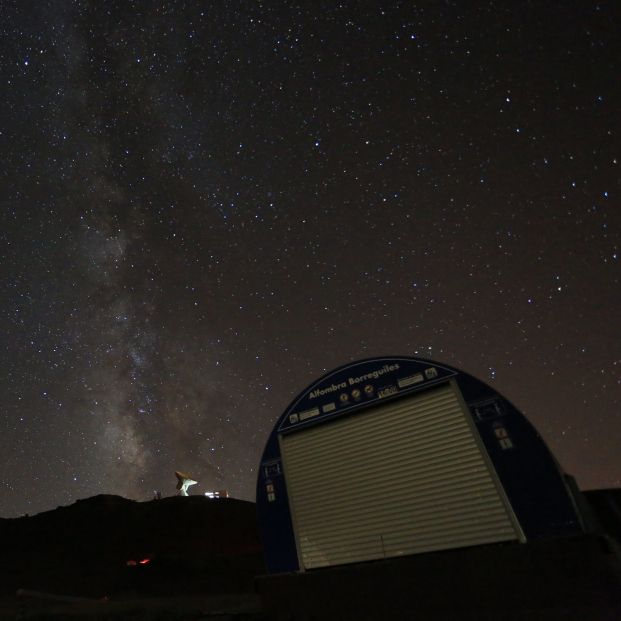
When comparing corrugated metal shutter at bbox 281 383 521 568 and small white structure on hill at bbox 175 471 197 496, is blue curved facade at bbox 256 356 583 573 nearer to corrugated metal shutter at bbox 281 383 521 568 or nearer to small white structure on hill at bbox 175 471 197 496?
corrugated metal shutter at bbox 281 383 521 568

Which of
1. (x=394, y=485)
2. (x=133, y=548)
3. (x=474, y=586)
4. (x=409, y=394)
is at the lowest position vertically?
(x=474, y=586)

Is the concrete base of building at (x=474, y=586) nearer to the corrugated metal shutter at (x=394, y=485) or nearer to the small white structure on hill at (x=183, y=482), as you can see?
the corrugated metal shutter at (x=394, y=485)

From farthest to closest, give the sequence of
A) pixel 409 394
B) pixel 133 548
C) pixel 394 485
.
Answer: pixel 133 548, pixel 409 394, pixel 394 485

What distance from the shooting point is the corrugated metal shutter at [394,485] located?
28.9ft

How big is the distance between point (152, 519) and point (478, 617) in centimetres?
3500

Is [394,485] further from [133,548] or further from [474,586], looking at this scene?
[133,548]

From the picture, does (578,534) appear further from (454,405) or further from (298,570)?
(298,570)

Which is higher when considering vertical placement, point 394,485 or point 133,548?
point 133,548

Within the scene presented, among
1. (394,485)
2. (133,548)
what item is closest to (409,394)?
(394,485)

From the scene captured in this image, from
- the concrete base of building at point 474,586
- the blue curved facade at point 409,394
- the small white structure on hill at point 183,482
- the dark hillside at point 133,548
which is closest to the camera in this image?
the concrete base of building at point 474,586

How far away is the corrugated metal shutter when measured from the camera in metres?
8.80

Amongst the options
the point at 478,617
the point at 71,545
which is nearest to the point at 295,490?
the point at 478,617

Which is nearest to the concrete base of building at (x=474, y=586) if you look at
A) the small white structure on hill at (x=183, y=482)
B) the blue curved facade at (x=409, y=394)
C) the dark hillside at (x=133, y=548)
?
the blue curved facade at (x=409, y=394)

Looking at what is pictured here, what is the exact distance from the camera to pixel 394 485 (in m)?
9.79
